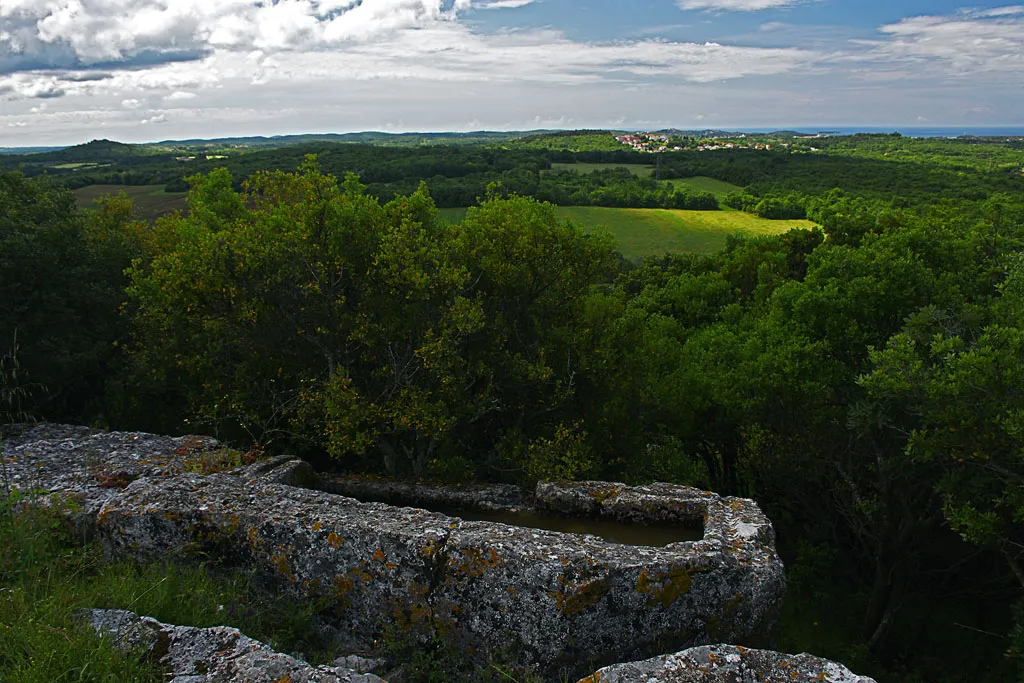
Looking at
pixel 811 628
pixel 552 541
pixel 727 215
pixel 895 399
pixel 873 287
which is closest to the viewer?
pixel 552 541

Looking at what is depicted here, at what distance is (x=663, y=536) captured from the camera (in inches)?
396

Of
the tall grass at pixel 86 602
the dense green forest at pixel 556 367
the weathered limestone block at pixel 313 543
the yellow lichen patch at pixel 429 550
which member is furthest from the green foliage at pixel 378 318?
the tall grass at pixel 86 602

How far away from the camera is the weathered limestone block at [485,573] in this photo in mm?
7906

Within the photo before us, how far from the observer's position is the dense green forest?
12.0 metres

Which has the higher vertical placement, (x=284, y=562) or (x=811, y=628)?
(x=284, y=562)

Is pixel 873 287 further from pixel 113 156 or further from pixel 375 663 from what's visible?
pixel 113 156

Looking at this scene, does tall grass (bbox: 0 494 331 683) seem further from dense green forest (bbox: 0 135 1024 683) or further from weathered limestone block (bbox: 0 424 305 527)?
dense green forest (bbox: 0 135 1024 683)

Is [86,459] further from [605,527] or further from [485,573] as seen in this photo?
[605,527]

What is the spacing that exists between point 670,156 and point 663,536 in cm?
14255

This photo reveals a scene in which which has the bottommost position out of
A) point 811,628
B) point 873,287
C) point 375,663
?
point 811,628

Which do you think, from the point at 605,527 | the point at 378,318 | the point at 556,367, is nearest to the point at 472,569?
the point at 605,527

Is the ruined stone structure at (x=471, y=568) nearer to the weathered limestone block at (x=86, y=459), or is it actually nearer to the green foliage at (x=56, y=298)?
the weathered limestone block at (x=86, y=459)

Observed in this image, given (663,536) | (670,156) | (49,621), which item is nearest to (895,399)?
(663,536)

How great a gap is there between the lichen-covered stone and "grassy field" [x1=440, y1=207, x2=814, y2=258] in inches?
2331
